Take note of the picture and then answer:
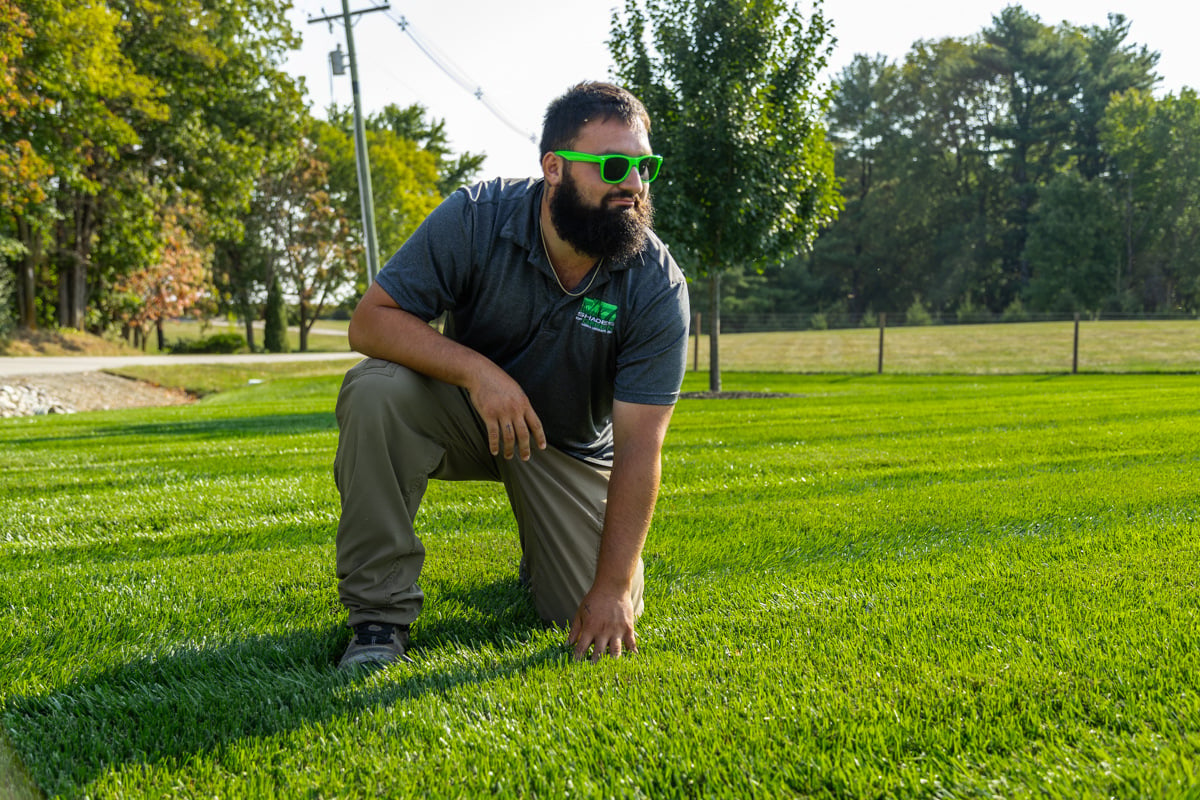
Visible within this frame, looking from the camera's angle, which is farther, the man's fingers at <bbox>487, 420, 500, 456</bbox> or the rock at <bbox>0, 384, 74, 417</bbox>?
the rock at <bbox>0, 384, 74, 417</bbox>

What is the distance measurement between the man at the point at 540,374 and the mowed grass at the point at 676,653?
0.19 meters

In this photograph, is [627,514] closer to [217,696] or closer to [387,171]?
[217,696]

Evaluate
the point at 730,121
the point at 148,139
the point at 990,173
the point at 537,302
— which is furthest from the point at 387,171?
the point at 537,302

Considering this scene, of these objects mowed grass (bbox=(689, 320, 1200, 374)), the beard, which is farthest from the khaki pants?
mowed grass (bbox=(689, 320, 1200, 374))

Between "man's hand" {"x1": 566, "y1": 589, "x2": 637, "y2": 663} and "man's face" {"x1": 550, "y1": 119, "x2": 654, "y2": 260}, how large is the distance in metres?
0.88

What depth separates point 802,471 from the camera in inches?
198

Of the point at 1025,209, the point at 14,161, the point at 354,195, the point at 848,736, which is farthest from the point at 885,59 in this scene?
the point at 848,736

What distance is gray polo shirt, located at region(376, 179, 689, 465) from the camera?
93.7 inches

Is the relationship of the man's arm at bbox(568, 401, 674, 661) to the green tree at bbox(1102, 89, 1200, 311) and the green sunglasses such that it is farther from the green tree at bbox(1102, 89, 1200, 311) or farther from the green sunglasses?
the green tree at bbox(1102, 89, 1200, 311)

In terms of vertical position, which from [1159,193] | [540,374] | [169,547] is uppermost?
[1159,193]

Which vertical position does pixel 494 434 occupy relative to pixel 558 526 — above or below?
above

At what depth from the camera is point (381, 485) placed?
2318 millimetres

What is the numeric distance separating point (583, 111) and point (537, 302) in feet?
1.69

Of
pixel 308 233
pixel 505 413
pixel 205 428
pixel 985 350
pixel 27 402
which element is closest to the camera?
pixel 505 413
